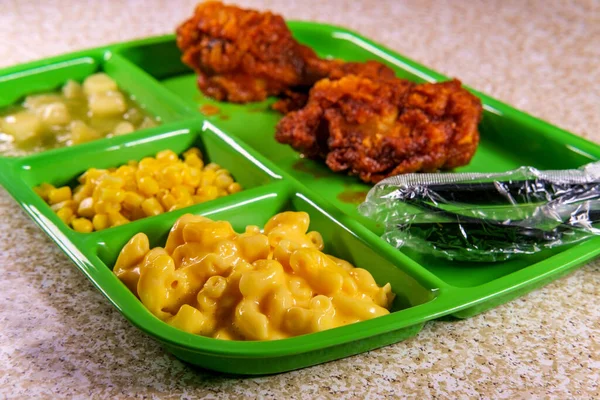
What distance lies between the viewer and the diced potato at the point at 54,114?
261cm

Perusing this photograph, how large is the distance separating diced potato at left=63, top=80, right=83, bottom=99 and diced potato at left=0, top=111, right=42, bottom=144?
0.72 feet

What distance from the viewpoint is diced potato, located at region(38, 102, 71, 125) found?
2611 mm

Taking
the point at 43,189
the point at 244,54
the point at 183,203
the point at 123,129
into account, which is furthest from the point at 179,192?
the point at 244,54

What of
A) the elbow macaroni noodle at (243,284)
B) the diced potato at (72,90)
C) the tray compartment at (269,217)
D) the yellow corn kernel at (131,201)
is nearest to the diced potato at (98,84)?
the diced potato at (72,90)

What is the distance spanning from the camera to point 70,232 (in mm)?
1795

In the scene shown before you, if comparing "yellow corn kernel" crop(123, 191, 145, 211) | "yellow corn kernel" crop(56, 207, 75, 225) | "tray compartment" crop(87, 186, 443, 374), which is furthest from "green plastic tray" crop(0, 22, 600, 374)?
"yellow corn kernel" crop(123, 191, 145, 211)

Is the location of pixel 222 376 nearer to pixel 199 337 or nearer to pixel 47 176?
pixel 199 337

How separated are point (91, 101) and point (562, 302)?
5.46ft

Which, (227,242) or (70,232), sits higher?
(227,242)

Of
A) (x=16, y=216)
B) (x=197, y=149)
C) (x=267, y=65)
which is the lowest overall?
(x=16, y=216)

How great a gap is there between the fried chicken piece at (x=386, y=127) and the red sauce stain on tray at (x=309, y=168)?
0.05m

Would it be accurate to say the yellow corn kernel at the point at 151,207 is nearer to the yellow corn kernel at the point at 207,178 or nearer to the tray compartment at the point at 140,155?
the yellow corn kernel at the point at 207,178

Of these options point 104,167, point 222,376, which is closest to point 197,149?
point 104,167

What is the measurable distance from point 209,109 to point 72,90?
503 mm
